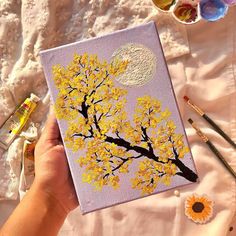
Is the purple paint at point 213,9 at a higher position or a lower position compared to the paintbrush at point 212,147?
higher

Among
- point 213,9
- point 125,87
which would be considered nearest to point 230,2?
point 213,9

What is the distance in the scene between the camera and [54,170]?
80 centimetres

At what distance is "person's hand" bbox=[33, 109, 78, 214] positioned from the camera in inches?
31.4

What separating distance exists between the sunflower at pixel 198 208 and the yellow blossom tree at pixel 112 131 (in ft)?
0.58

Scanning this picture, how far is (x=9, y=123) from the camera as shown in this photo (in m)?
0.93

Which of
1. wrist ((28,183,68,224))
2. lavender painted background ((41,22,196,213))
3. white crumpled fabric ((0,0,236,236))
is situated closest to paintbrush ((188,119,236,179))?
white crumpled fabric ((0,0,236,236))

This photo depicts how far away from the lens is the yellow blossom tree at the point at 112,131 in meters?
0.73

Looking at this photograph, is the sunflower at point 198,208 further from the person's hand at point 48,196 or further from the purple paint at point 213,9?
the purple paint at point 213,9

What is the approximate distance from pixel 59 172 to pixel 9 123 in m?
0.20

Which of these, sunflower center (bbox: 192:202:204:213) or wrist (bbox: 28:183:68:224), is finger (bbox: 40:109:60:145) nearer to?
wrist (bbox: 28:183:68:224)


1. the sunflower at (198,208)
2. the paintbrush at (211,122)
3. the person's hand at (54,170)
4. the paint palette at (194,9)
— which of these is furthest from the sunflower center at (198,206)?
the paint palette at (194,9)

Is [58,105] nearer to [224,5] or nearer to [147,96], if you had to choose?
[147,96]

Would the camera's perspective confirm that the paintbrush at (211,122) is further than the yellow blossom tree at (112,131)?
Yes

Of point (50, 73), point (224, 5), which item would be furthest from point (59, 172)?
point (224, 5)
